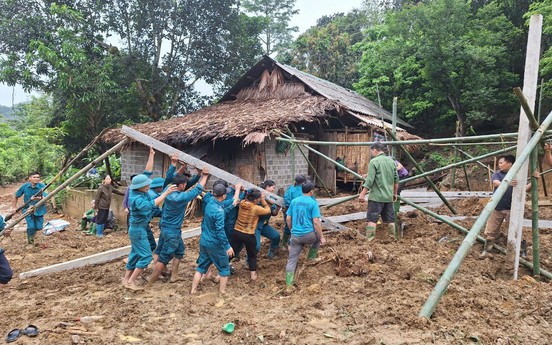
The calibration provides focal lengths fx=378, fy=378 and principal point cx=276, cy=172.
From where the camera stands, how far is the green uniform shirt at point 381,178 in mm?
5620

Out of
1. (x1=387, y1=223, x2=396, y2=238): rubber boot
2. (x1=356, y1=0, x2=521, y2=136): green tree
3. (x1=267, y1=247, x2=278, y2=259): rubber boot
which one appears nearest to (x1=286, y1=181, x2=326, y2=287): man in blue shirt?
(x1=267, y1=247, x2=278, y2=259): rubber boot

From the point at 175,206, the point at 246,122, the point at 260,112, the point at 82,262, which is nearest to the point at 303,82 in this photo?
the point at 260,112

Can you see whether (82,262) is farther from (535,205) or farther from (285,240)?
(535,205)

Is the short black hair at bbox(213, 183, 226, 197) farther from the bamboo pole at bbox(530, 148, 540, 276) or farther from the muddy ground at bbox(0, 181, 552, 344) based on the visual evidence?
the bamboo pole at bbox(530, 148, 540, 276)

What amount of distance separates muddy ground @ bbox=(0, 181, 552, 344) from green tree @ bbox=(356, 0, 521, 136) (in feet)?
34.1

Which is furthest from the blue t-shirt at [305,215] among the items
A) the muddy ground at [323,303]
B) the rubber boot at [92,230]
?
the rubber boot at [92,230]

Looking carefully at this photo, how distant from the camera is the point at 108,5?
16359mm

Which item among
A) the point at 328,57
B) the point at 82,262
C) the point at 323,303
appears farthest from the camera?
the point at 328,57

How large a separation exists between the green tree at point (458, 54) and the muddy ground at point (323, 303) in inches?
409

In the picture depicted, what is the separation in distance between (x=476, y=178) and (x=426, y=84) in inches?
194

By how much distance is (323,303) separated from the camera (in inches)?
158

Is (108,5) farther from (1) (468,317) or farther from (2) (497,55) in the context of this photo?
(1) (468,317)

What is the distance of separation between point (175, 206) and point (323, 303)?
2.25 m

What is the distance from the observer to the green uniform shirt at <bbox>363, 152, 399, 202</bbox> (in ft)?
18.4
